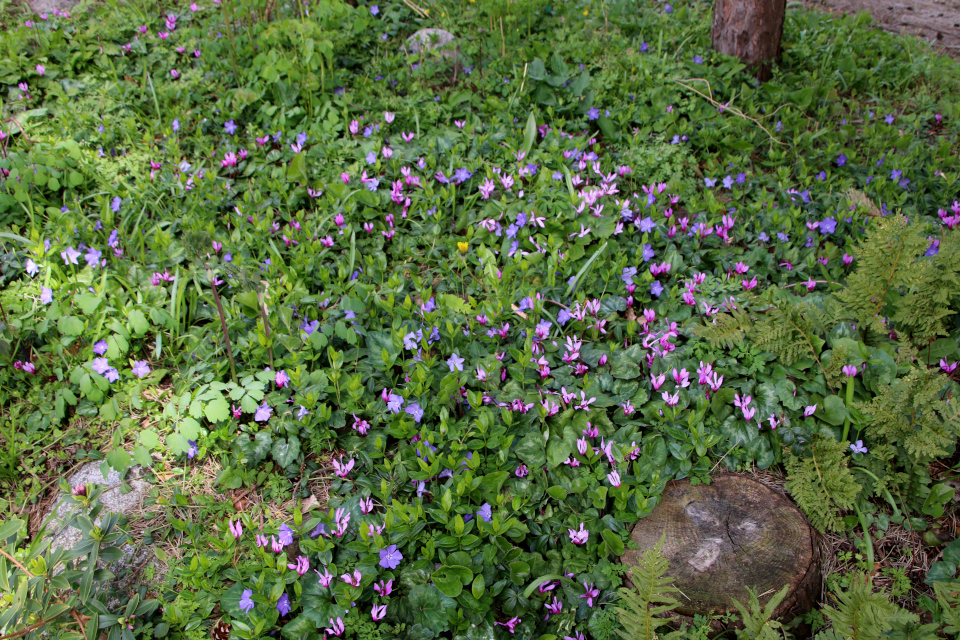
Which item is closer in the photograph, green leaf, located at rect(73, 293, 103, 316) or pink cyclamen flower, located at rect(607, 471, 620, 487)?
pink cyclamen flower, located at rect(607, 471, 620, 487)

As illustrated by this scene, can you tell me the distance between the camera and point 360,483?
93.9 inches

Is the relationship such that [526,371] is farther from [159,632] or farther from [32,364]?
[32,364]

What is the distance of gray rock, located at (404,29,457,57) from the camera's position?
15.1 feet

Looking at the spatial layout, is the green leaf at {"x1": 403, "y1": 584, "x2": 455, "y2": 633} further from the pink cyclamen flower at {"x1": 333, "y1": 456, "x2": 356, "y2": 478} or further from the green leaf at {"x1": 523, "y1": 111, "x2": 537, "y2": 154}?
the green leaf at {"x1": 523, "y1": 111, "x2": 537, "y2": 154}

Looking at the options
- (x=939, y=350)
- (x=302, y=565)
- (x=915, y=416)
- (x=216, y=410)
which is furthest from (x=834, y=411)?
(x=216, y=410)

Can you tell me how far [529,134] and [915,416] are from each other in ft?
8.60

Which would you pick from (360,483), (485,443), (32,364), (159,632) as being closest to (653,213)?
(485,443)

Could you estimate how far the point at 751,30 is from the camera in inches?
178

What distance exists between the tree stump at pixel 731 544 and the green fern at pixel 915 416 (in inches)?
19.7

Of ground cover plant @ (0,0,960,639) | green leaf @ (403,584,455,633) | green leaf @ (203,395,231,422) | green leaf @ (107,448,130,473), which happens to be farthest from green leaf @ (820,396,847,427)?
green leaf @ (107,448,130,473)

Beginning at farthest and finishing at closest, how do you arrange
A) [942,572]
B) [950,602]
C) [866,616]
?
[942,572]
[950,602]
[866,616]

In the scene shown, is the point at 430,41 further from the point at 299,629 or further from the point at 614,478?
the point at 299,629

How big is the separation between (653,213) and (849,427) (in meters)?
1.51

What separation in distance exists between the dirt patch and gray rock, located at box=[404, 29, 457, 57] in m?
3.95
